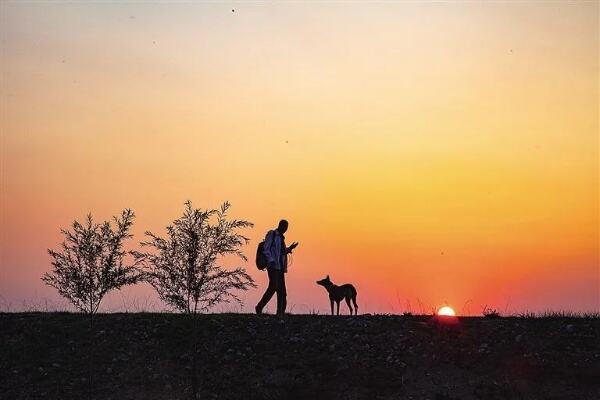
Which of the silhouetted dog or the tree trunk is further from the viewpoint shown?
the silhouetted dog

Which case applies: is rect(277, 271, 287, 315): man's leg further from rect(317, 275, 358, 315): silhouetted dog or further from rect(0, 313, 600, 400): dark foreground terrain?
rect(317, 275, 358, 315): silhouetted dog

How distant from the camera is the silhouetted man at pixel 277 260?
26.9 m

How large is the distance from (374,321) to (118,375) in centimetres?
743

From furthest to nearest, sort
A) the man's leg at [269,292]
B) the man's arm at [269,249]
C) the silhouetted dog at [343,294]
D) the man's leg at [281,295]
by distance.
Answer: the silhouetted dog at [343,294] < the man's leg at [281,295] < the man's leg at [269,292] < the man's arm at [269,249]

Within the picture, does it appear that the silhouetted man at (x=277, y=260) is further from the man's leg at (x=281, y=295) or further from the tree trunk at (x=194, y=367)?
the tree trunk at (x=194, y=367)

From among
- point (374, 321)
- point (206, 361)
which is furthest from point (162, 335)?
point (374, 321)

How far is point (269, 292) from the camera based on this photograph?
27.2 m

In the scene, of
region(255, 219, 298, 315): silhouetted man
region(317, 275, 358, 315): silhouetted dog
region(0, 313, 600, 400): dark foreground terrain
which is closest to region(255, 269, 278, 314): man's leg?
region(255, 219, 298, 315): silhouetted man

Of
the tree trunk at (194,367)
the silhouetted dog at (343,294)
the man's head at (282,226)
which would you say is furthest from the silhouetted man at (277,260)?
the silhouetted dog at (343,294)

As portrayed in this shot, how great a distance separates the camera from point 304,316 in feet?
87.6

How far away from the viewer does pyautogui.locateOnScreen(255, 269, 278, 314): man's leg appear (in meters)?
26.9

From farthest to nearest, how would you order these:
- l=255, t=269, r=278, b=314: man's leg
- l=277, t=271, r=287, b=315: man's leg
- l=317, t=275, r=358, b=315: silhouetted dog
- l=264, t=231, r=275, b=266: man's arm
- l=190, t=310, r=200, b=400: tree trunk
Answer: l=317, t=275, r=358, b=315: silhouetted dog
l=277, t=271, r=287, b=315: man's leg
l=255, t=269, r=278, b=314: man's leg
l=264, t=231, r=275, b=266: man's arm
l=190, t=310, r=200, b=400: tree trunk

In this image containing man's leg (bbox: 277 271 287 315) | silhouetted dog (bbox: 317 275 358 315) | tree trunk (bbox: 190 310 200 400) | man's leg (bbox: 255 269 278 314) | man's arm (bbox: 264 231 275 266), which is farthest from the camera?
silhouetted dog (bbox: 317 275 358 315)

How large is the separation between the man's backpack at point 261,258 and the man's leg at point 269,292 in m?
0.24
